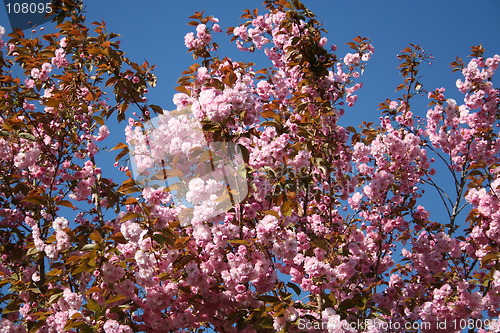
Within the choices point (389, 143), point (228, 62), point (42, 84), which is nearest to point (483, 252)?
point (389, 143)

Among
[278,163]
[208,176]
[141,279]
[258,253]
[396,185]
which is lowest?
[141,279]

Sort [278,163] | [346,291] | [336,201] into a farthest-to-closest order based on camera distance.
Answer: [336,201] → [346,291] → [278,163]

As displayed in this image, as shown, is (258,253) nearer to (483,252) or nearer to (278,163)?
(278,163)

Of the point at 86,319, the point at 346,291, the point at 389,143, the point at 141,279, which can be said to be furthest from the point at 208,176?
the point at 389,143

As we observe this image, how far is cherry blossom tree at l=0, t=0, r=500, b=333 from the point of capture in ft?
10.8

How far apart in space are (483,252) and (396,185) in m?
1.10

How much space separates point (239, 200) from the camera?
133 inches

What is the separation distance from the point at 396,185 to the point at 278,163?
1983 millimetres

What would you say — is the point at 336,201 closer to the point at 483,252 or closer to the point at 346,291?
the point at 346,291

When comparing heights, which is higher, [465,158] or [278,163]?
[465,158]

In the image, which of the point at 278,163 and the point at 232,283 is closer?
the point at 232,283

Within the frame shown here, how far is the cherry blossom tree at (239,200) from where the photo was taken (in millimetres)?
3301

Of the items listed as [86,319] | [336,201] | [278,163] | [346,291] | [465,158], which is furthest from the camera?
[465,158]

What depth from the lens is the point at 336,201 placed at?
4777mm
